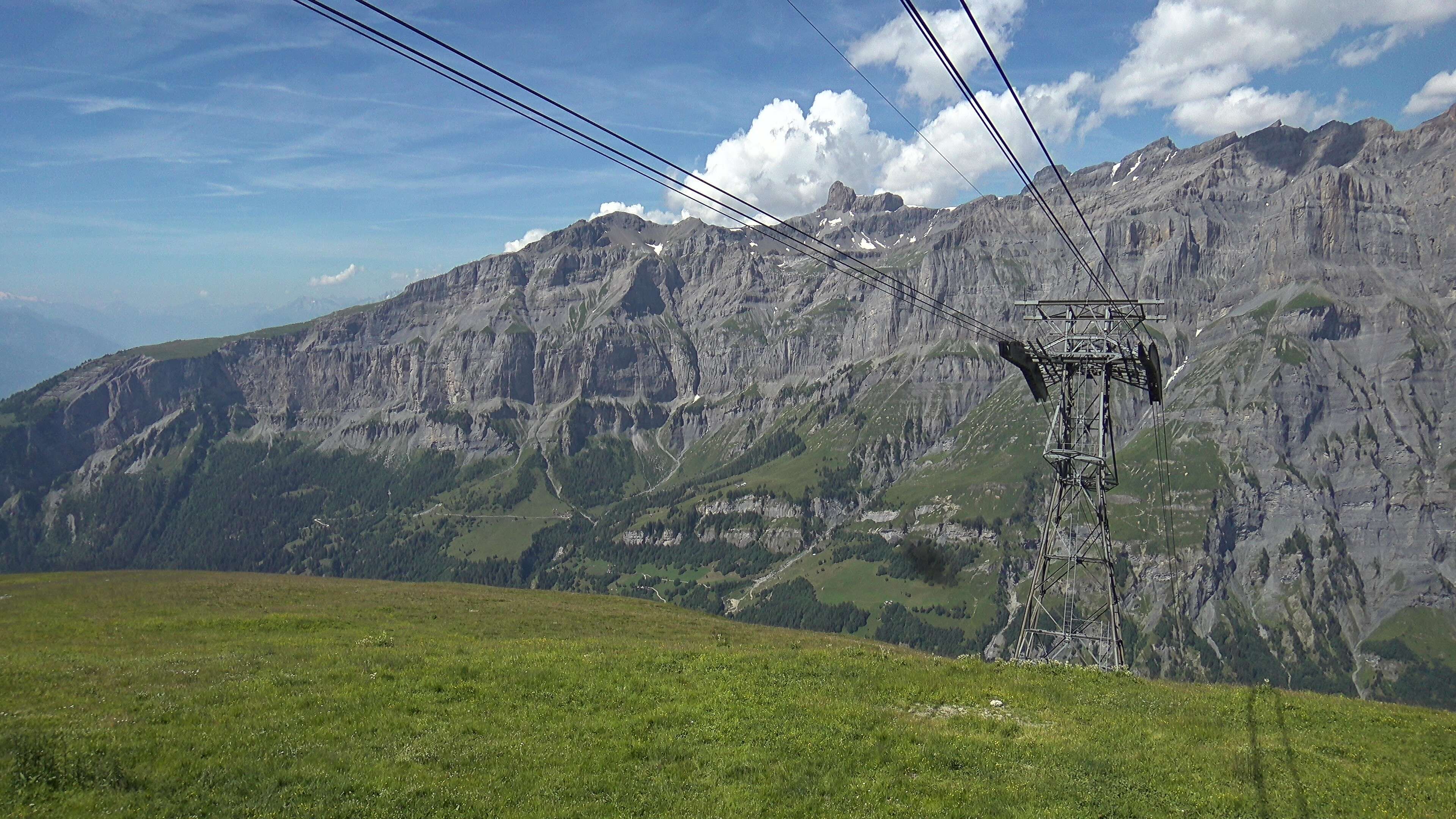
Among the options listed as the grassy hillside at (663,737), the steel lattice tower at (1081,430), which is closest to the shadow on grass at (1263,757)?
the grassy hillside at (663,737)

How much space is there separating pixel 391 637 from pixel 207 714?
15.4 metres

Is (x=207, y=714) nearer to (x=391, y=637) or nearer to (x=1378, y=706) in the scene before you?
(x=391, y=637)

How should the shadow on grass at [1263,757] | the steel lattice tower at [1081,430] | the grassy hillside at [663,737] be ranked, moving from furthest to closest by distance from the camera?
the steel lattice tower at [1081,430]
the shadow on grass at [1263,757]
the grassy hillside at [663,737]

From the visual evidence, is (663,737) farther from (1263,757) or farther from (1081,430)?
(1081,430)

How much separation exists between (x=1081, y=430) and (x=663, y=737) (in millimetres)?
28508

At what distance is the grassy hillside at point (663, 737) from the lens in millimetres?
17844

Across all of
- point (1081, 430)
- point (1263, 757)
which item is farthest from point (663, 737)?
point (1081, 430)

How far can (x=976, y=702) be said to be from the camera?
85.3ft

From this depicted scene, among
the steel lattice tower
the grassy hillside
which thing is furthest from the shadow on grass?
the steel lattice tower

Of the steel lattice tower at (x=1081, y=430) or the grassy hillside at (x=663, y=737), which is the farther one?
the steel lattice tower at (x=1081, y=430)

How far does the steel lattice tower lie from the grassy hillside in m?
9.49

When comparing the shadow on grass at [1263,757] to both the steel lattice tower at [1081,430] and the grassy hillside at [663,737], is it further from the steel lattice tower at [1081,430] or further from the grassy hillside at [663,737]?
the steel lattice tower at [1081,430]

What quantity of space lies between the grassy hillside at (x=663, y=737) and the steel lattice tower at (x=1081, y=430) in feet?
31.1

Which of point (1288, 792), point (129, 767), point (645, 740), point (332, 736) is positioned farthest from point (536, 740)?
point (1288, 792)
